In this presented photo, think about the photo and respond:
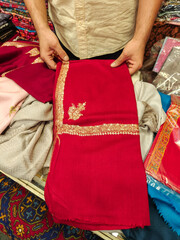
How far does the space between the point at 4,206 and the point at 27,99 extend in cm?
62

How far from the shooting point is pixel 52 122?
A: 65cm

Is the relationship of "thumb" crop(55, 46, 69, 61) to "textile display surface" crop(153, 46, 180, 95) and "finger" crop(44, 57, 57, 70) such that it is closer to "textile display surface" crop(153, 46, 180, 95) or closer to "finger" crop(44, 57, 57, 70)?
"finger" crop(44, 57, 57, 70)

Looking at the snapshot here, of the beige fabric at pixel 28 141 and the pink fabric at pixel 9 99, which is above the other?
the pink fabric at pixel 9 99

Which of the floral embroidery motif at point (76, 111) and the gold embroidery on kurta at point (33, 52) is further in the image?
the gold embroidery on kurta at point (33, 52)

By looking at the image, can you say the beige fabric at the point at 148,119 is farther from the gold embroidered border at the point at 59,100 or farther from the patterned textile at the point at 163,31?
the patterned textile at the point at 163,31

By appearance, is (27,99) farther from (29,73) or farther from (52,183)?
(52,183)

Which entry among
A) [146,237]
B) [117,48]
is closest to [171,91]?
[117,48]

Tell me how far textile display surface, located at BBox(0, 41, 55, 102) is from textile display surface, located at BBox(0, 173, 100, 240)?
0.60 m

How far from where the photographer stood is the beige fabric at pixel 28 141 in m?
0.53

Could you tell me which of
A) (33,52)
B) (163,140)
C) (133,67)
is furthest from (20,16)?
(163,140)

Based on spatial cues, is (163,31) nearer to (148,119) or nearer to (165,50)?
(165,50)

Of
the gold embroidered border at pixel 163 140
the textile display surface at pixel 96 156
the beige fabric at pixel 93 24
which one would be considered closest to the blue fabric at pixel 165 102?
the gold embroidered border at pixel 163 140

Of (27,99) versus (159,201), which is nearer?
(159,201)

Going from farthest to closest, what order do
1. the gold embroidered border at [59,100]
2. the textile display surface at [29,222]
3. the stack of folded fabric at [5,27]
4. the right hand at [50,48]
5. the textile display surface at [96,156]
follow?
the stack of folded fabric at [5,27], the textile display surface at [29,222], the right hand at [50,48], the gold embroidered border at [59,100], the textile display surface at [96,156]
